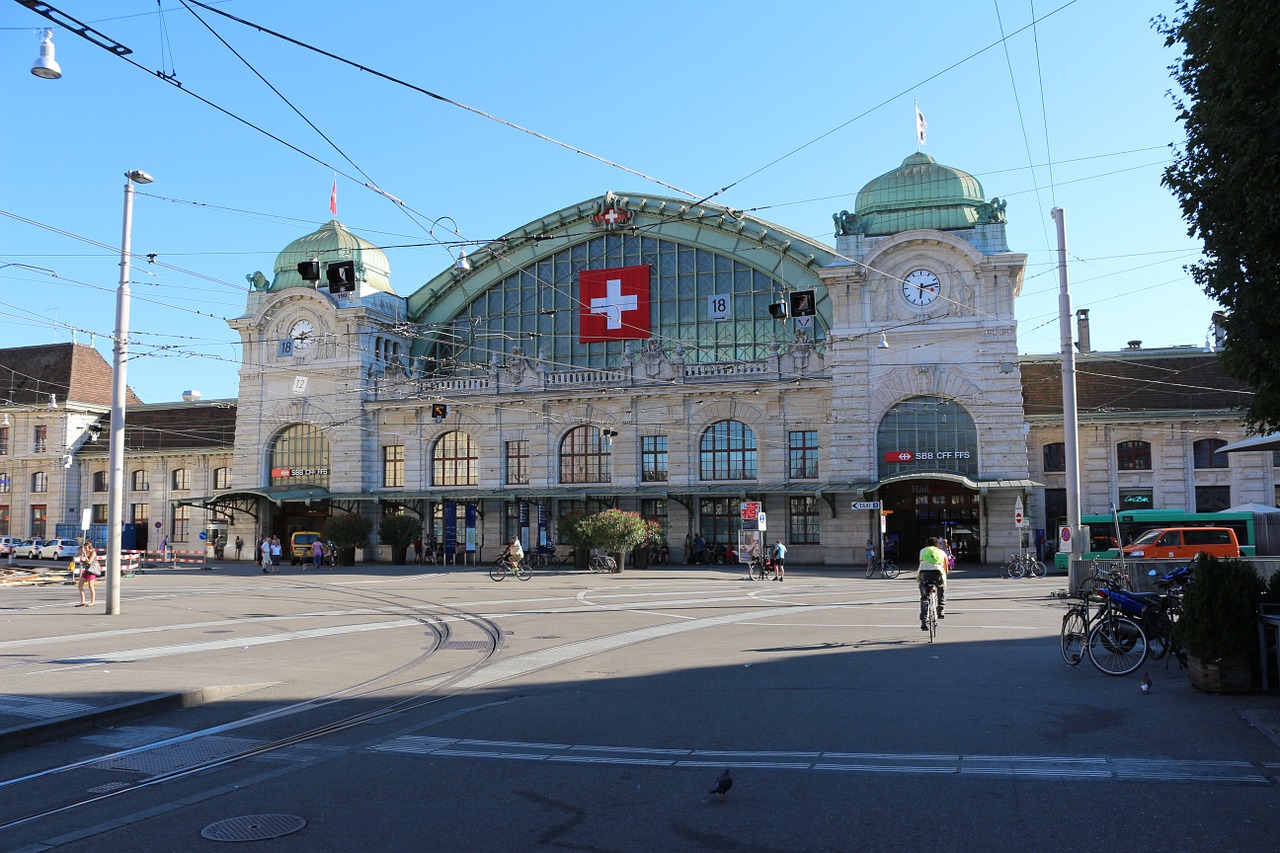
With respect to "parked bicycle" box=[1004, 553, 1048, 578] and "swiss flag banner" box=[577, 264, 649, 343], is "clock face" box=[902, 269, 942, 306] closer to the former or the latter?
"parked bicycle" box=[1004, 553, 1048, 578]

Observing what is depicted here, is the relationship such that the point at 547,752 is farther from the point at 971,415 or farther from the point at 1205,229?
the point at 971,415

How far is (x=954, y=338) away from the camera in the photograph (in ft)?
151

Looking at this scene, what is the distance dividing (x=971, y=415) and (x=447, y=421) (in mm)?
26902

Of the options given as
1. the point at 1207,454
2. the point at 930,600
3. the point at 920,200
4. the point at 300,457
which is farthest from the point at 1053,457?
A: the point at 300,457

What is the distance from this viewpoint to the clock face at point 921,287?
152 feet

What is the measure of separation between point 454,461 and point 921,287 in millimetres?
25927

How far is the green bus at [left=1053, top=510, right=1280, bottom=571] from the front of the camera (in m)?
37.9

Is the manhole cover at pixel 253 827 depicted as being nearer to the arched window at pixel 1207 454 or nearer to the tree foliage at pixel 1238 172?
the tree foliage at pixel 1238 172

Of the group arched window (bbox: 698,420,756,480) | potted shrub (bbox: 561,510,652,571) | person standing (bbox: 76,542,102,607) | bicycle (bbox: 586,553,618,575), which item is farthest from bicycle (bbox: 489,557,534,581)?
person standing (bbox: 76,542,102,607)

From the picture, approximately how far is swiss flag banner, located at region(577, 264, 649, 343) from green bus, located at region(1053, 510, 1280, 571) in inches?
954

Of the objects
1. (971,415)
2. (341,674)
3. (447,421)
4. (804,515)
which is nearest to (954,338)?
(971,415)

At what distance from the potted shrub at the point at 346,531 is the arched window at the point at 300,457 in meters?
4.87

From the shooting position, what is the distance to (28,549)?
6028 centimetres

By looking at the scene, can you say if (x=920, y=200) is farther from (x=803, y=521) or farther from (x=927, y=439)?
(x=803, y=521)
